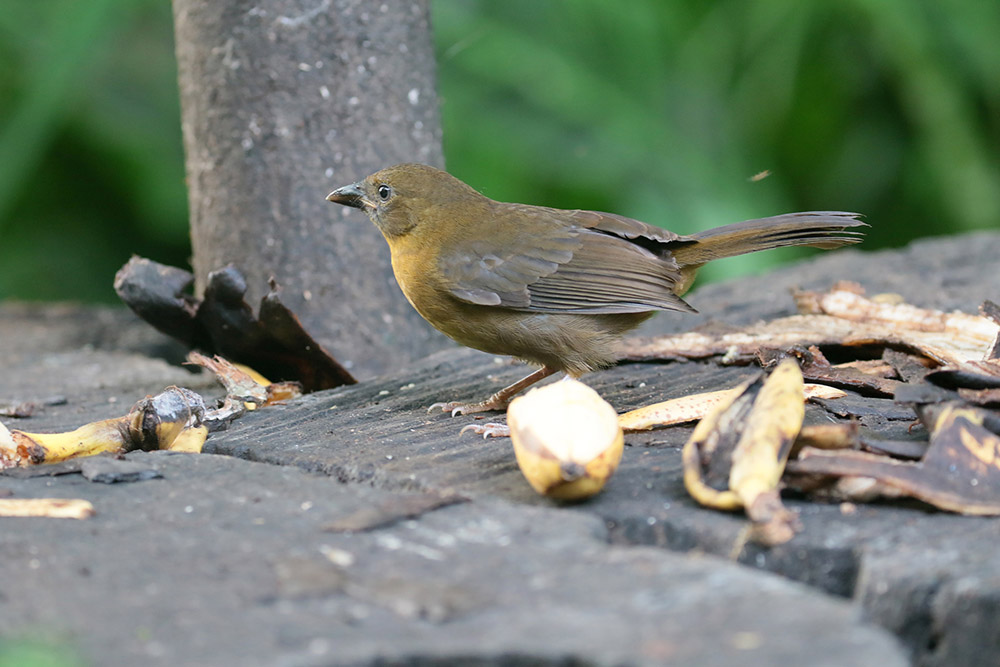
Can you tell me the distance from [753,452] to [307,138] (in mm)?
2629

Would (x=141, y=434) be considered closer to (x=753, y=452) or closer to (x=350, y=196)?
(x=350, y=196)

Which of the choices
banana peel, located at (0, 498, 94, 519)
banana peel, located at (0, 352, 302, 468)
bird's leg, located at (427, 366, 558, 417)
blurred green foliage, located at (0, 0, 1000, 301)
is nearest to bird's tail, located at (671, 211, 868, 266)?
bird's leg, located at (427, 366, 558, 417)

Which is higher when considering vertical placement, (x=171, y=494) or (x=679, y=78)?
(x=679, y=78)

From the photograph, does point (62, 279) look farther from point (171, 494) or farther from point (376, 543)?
point (376, 543)

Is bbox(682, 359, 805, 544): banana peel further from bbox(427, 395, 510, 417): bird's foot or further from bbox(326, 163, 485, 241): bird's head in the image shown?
bbox(326, 163, 485, 241): bird's head

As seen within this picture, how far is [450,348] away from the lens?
15.0 feet

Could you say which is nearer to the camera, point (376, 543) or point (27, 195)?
point (376, 543)

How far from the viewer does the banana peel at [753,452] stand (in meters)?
1.92

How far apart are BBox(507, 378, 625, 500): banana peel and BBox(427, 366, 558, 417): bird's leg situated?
1.08m

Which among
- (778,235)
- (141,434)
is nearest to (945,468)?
(778,235)

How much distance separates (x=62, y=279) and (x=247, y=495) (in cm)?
450

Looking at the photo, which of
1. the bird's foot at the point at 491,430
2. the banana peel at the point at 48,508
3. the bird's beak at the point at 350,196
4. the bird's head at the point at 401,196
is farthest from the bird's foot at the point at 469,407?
the banana peel at the point at 48,508

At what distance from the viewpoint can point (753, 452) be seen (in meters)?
2.09

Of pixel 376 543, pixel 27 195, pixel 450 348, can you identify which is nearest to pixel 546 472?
pixel 376 543
